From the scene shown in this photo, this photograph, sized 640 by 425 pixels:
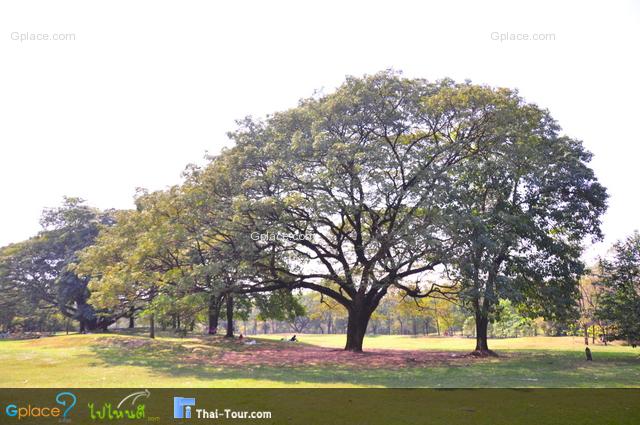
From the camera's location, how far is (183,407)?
371 inches

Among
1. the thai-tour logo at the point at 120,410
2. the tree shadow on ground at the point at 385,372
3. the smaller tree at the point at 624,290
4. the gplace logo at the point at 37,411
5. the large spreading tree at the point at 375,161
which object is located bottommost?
the tree shadow on ground at the point at 385,372

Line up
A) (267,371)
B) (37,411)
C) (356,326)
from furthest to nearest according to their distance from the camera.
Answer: (356,326) → (267,371) → (37,411)

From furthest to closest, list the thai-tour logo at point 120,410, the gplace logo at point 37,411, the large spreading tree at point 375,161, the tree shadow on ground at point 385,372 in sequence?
the large spreading tree at point 375,161, the tree shadow on ground at point 385,372, the thai-tour logo at point 120,410, the gplace logo at point 37,411

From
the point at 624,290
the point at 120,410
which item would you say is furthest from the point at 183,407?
the point at 624,290

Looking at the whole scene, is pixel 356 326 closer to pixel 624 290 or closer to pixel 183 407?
pixel 624 290

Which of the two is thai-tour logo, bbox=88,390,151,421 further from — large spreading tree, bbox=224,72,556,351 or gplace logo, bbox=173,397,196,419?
large spreading tree, bbox=224,72,556,351

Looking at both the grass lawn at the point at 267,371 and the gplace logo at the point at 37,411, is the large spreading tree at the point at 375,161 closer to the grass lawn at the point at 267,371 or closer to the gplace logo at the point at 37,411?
the grass lawn at the point at 267,371

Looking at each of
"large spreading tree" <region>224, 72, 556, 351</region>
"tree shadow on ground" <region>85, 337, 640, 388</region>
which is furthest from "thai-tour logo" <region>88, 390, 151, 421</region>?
"large spreading tree" <region>224, 72, 556, 351</region>

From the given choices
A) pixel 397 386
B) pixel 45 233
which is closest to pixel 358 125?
pixel 397 386

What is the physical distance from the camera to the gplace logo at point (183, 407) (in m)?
9.02

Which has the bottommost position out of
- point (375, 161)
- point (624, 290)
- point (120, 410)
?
point (120, 410)

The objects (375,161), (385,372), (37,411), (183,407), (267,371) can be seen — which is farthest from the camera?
(375,161)

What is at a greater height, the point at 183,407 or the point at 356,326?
the point at 183,407

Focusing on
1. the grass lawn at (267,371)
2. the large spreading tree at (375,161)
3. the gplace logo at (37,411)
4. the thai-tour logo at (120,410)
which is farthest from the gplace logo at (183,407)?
the large spreading tree at (375,161)
